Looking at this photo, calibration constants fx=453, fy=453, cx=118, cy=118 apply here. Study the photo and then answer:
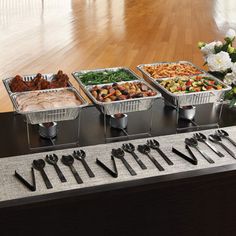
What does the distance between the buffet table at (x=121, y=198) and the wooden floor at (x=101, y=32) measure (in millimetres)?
2334

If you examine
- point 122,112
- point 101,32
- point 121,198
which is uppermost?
point 122,112

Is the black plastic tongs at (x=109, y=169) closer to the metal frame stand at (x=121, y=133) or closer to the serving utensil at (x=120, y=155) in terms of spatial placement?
the serving utensil at (x=120, y=155)

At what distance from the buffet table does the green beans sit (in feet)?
1.07

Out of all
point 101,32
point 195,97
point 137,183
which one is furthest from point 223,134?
point 101,32

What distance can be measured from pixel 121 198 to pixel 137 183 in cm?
7

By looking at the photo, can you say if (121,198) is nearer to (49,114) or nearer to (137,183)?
(137,183)

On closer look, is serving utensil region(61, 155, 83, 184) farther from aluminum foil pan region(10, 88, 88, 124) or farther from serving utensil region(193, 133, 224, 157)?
serving utensil region(193, 133, 224, 157)

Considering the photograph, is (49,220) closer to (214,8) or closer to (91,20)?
(91,20)

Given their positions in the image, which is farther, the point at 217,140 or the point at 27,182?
the point at 217,140

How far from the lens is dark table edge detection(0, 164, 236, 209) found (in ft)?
4.40

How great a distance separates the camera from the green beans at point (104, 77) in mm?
1972

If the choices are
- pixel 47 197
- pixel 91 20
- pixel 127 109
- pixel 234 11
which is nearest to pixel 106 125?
pixel 127 109

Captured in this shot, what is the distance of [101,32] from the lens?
21.6 ft

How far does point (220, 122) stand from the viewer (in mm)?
1941
